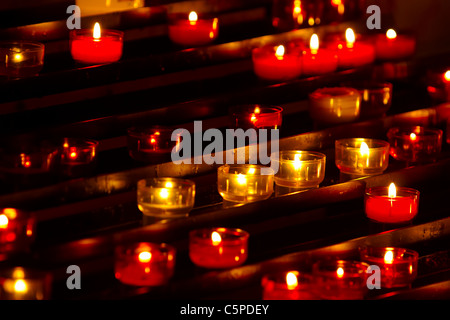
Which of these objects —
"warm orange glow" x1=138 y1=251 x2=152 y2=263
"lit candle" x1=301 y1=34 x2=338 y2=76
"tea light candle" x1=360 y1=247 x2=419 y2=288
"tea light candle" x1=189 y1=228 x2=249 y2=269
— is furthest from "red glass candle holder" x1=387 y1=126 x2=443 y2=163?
"warm orange glow" x1=138 y1=251 x2=152 y2=263

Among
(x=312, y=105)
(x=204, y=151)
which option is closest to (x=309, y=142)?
(x=312, y=105)

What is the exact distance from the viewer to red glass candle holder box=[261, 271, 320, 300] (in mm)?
2928

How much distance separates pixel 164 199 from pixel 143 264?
11.5 inches

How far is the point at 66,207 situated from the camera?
10.3 feet

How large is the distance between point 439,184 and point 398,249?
1.91 ft

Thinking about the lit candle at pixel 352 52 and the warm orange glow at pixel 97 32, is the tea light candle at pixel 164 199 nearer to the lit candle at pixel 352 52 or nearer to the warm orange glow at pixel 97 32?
the warm orange glow at pixel 97 32

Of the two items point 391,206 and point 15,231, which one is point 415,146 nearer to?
point 391,206

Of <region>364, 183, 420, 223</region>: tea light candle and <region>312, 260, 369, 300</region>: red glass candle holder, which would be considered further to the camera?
<region>364, 183, 420, 223</region>: tea light candle

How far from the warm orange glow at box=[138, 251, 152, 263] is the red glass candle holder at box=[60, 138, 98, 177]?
0.46 meters

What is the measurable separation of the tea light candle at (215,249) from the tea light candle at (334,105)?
81 centimetres

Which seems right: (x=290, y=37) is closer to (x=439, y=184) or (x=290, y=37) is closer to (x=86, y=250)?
(x=439, y=184)

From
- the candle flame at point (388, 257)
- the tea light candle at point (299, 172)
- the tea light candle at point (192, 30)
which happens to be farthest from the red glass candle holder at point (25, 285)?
the tea light candle at point (192, 30)

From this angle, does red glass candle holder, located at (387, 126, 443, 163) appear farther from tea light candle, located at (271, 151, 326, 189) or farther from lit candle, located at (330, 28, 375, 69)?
lit candle, located at (330, 28, 375, 69)

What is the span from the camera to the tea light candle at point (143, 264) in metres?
2.89
